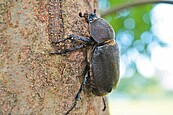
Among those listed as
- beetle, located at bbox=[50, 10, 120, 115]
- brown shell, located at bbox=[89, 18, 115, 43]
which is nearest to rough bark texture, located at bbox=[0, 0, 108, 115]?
beetle, located at bbox=[50, 10, 120, 115]

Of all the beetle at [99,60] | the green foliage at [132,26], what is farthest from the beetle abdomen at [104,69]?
the green foliage at [132,26]

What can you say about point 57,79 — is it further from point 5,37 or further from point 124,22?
point 124,22

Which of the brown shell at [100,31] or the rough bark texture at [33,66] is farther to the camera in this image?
the brown shell at [100,31]

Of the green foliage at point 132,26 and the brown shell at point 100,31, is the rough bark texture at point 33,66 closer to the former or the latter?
the brown shell at point 100,31

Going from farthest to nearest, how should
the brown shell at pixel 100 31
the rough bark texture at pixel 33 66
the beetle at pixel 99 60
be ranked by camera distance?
the brown shell at pixel 100 31 < the beetle at pixel 99 60 < the rough bark texture at pixel 33 66

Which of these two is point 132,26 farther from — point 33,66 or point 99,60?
point 33,66

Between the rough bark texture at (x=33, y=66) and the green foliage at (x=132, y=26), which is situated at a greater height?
the rough bark texture at (x=33, y=66)

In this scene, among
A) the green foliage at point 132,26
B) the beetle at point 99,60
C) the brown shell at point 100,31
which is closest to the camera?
the beetle at point 99,60
